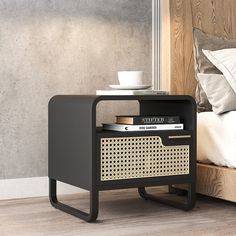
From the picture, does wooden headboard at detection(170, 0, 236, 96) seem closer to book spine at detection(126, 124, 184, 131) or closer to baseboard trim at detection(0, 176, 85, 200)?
book spine at detection(126, 124, 184, 131)

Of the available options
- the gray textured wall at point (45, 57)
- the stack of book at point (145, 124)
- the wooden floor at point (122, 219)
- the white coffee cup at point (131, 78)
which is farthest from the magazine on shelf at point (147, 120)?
the gray textured wall at point (45, 57)

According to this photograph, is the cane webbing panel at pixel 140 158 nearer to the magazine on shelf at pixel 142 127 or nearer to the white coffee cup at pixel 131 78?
the magazine on shelf at pixel 142 127

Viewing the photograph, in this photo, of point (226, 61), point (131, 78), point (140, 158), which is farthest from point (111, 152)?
point (226, 61)

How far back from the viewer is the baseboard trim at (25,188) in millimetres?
3029

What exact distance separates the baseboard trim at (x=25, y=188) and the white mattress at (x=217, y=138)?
0.80 metres

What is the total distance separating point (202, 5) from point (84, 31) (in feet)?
2.29

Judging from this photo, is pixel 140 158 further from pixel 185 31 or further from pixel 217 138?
pixel 185 31

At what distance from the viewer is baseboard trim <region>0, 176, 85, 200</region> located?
303cm

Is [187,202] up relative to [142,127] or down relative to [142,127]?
down

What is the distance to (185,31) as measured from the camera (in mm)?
3330

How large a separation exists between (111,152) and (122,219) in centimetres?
29

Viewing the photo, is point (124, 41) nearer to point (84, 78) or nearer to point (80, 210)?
point (84, 78)

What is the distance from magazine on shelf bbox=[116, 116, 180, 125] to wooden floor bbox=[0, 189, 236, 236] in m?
0.41

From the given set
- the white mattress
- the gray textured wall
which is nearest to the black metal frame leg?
the white mattress
